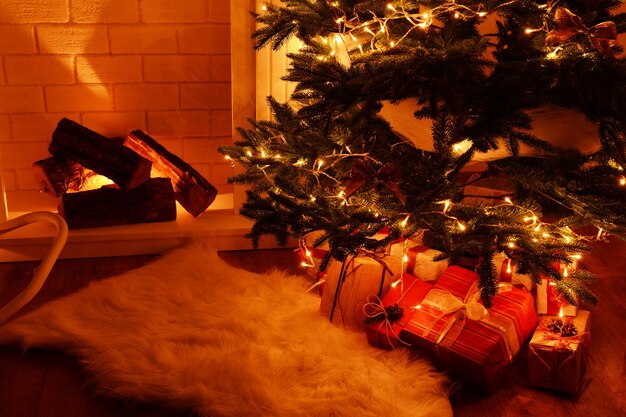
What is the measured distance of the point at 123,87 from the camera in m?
2.42

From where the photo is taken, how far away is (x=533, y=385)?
1.53 meters

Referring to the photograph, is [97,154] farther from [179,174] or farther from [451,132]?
[451,132]

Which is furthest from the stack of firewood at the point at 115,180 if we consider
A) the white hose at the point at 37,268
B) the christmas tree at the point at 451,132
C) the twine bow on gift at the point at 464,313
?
the twine bow on gift at the point at 464,313

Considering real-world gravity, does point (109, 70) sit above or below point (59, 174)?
above

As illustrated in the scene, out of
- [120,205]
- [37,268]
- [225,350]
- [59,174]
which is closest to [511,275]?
[225,350]

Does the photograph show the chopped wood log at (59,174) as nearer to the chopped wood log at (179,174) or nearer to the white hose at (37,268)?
the chopped wood log at (179,174)

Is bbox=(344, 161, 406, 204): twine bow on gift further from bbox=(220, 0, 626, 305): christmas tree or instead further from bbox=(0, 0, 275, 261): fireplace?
bbox=(0, 0, 275, 261): fireplace

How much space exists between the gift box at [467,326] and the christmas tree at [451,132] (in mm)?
143

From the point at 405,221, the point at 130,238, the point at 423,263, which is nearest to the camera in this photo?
the point at 405,221

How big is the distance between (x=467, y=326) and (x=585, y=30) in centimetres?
72

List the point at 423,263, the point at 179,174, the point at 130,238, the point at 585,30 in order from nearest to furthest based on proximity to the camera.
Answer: the point at 585,30 < the point at 423,263 < the point at 130,238 < the point at 179,174

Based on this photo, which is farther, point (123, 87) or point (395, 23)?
point (123, 87)

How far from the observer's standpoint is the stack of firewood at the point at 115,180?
7.22 ft

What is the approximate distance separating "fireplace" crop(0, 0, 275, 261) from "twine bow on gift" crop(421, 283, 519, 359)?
0.93 m
